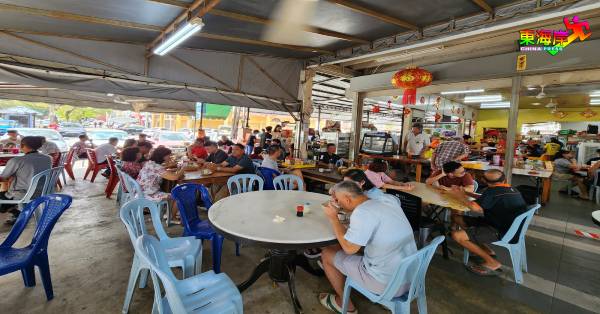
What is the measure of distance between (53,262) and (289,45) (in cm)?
546

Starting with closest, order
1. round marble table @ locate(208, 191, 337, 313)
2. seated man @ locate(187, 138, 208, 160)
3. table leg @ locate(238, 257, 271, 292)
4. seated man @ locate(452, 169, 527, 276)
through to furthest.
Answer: round marble table @ locate(208, 191, 337, 313) → table leg @ locate(238, 257, 271, 292) → seated man @ locate(452, 169, 527, 276) → seated man @ locate(187, 138, 208, 160)

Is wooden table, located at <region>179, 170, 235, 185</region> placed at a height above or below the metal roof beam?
below

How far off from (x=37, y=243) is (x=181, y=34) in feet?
10.8

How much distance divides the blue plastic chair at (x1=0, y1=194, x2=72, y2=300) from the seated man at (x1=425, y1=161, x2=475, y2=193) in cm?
436

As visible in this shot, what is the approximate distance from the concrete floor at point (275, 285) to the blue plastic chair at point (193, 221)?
14.1 inches

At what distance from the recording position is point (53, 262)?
290cm

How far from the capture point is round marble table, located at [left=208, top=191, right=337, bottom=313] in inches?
77.2

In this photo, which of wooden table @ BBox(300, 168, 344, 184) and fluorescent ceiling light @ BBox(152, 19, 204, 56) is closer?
fluorescent ceiling light @ BBox(152, 19, 204, 56)

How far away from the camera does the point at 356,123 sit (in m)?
8.52

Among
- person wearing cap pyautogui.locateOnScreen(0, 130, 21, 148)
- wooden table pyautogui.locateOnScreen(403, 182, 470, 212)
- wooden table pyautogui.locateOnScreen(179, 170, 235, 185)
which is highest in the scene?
person wearing cap pyautogui.locateOnScreen(0, 130, 21, 148)

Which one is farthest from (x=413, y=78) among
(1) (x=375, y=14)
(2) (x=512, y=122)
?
(2) (x=512, y=122)

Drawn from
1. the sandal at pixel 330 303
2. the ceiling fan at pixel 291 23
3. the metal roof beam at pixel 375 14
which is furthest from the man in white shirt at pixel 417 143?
the sandal at pixel 330 303

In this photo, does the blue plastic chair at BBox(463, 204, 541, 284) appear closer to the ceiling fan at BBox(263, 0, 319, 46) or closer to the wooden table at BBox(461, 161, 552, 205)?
the wooden table at BBox(461, 161, 552, 205)

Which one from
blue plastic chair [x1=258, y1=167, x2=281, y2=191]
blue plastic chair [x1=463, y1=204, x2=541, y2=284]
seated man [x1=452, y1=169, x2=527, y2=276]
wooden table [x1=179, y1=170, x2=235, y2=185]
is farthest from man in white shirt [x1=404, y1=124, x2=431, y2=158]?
wooden table [x1=179, y1=170, x2=235, y2=185]
